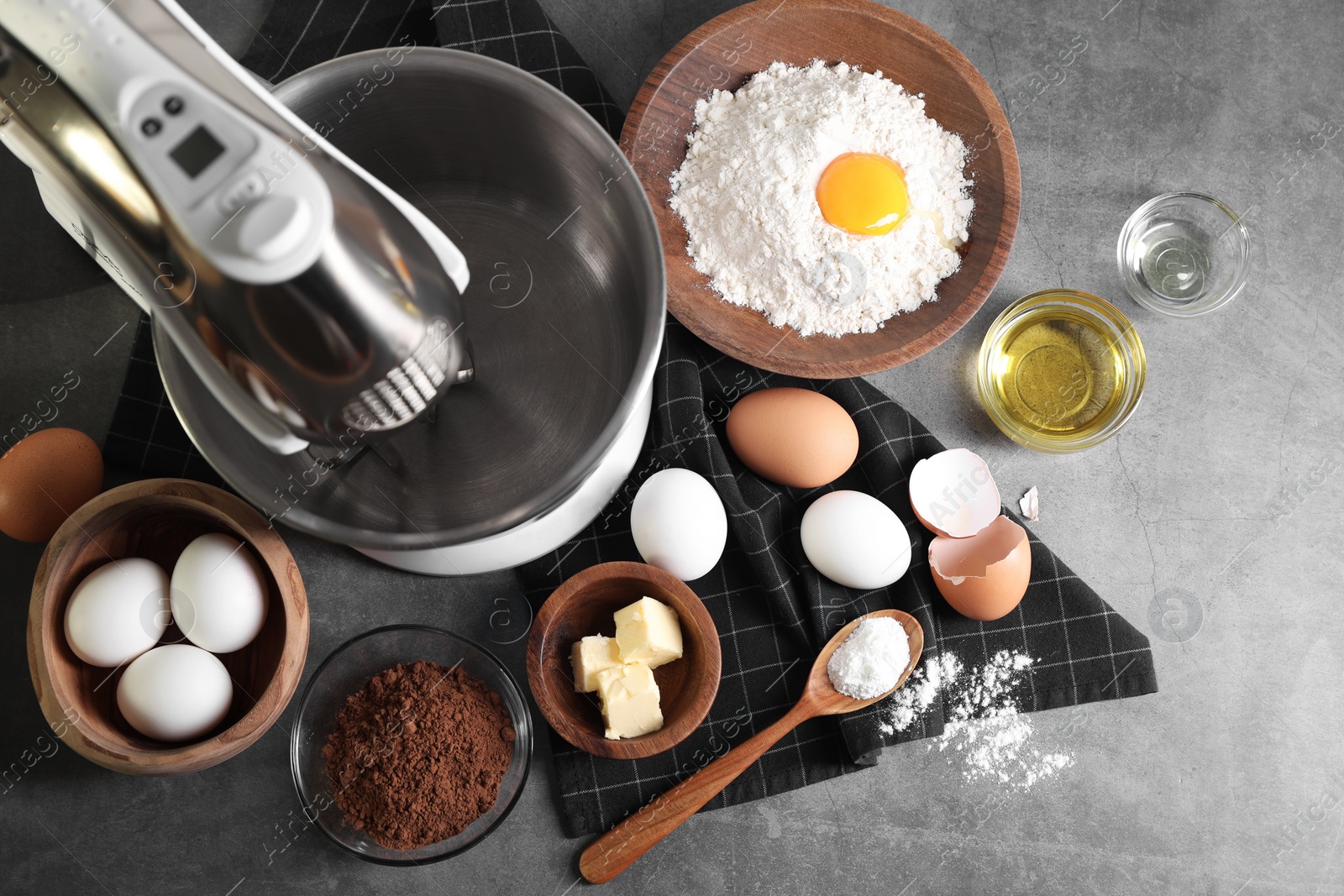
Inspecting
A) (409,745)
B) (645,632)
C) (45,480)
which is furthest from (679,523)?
(45,480)

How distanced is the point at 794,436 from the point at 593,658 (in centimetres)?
34

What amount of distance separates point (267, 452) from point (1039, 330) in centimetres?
95

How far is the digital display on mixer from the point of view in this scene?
1.85ft

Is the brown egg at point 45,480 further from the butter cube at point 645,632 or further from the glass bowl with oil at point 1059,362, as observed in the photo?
the glass bowl with oil at point 1059,362

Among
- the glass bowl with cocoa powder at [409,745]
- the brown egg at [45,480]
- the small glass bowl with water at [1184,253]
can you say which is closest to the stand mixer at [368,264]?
the glass bowl with cocoa powder at [409,745]

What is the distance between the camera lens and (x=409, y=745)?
39.3 inches

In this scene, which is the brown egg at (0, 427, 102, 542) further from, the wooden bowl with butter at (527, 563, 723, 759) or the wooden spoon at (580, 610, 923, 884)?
the wooden spoon at (580, 610, 923, 884)

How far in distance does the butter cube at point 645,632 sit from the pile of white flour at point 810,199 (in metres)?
0.38

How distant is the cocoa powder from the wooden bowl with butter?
0.28ft

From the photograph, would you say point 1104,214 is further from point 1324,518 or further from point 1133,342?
point 1324,518

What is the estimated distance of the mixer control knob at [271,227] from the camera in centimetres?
55

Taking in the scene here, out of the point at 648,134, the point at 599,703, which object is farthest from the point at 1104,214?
the point at 599,703

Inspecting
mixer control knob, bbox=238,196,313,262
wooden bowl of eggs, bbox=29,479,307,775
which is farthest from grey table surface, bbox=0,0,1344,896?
mixer control knob, bbox=238,196,313,262

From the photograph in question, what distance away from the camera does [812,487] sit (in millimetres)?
1119
